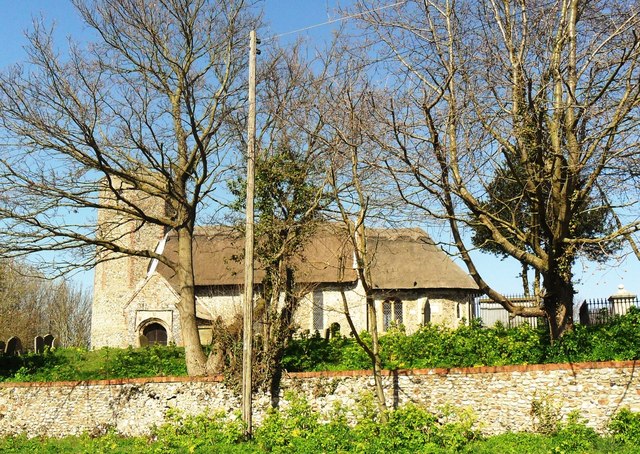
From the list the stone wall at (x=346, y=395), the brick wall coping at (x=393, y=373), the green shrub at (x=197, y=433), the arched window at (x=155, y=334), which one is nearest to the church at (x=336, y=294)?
the arched window at (x=155, y=334)

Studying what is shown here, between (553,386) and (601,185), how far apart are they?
4.31 meters

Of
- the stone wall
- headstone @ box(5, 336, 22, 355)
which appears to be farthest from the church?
the stone wall

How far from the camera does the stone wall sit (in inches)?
566

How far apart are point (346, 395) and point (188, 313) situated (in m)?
5.68

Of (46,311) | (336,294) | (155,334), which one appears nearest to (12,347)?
(155,334)

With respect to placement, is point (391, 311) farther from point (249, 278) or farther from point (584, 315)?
point (249, 278)

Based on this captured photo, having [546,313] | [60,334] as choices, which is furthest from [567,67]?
[60,334]

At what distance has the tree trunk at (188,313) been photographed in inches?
771

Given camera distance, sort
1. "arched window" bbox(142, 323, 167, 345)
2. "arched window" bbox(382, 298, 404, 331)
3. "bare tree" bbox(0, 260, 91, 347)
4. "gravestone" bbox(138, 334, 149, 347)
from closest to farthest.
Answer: "gravestone" bbox(138, 334, 149, 347) < "arched window" bbox(142, 323, 167, 345) < "arched window" bbox(382, 298, 404, 331) < "bare tree" bbox(0, 260, 91, 347)

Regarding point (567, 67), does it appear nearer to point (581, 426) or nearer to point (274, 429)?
point (581, 426)

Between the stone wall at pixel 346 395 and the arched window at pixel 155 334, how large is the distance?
11.7 m

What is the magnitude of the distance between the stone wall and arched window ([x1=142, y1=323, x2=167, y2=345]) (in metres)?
11.7

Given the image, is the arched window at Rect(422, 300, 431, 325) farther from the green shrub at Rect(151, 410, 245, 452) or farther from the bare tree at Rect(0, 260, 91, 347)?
the bare tree at Rect(0, 260, 91, 347)

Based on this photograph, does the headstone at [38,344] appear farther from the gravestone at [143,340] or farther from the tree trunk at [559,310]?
the tree trunk at [559,310]
